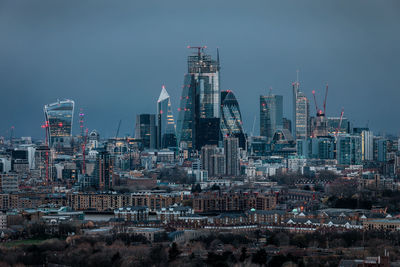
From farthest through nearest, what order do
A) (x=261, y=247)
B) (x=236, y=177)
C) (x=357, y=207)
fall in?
(x=236, y=177)
(x=357, y=207)
(x=261, y=247)

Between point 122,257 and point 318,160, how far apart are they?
56275 millimetres

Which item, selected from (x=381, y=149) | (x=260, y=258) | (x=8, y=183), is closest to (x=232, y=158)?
(x=381, y=149)

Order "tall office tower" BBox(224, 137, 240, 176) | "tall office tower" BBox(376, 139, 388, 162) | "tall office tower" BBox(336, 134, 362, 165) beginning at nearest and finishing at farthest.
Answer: "tall office tower" BBox(224, 137, 240, 176), "tall office tower" BBox(336, 134, 362, 165), "tall office tower" BBox(376, 139, 388, 162)

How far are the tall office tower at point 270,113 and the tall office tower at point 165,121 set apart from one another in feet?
32.0

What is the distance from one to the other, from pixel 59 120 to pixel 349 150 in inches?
982

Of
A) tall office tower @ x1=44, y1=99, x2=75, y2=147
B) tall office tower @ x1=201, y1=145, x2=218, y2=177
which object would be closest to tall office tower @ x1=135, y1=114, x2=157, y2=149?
tall office tower @ x1=44, y1=99, x2=75, y2=147

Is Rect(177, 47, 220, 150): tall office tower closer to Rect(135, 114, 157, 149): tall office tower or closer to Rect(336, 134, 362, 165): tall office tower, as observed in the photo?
Rect(135, 114, 157, 149): tall office tower

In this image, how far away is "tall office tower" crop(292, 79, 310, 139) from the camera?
94.4 meters

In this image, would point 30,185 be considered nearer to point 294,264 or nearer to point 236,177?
point 236,177

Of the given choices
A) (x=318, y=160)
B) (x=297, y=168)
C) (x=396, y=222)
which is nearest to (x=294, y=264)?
(x=396, y=222)

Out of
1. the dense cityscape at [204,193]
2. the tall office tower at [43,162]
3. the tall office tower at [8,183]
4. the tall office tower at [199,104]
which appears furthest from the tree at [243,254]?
the tall office tower at [199,104]

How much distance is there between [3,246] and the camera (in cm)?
2689

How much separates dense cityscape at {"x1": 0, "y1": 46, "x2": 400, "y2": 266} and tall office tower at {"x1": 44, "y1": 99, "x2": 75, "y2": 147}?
0.36 ft

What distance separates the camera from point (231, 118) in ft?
286
